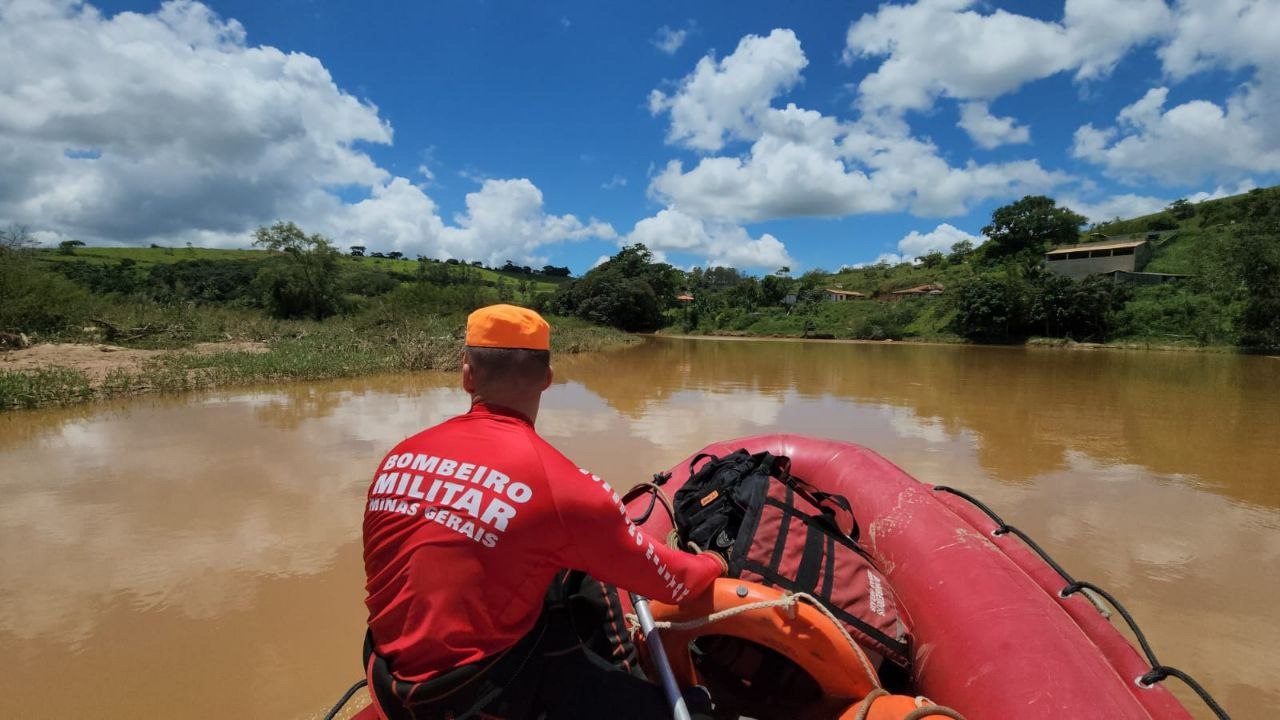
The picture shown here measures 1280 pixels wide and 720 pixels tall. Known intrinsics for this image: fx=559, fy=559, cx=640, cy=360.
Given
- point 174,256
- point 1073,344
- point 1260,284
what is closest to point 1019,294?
point 1073,344

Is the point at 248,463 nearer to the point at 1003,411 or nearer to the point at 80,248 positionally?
the point at 1003,411

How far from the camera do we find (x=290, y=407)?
27.2 feet

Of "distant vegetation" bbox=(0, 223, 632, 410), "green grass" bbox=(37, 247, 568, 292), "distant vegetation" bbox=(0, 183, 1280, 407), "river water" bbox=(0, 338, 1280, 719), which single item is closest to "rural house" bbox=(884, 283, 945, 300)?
"distant vegetation" bbox=(0, 183, 1280, 407)

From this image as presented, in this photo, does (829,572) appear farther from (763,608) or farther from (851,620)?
(763,608)

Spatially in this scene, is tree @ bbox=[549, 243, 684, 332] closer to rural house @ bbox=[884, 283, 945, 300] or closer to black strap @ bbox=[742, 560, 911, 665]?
rural house @ bbox=[884, 283, 945, 300]

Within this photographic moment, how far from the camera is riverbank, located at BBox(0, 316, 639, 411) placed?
26.8ft

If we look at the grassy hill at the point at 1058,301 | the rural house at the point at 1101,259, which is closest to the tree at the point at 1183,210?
the grassy hill at the point at 1058,301

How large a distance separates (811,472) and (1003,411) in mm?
8001

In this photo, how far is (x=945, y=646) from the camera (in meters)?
1.79

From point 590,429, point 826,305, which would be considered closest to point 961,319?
point 826,305

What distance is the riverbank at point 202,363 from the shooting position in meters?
8.16

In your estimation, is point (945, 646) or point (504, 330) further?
point (945, 646)

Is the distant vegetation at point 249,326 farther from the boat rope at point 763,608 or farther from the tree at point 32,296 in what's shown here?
the boat rope at point 763,608

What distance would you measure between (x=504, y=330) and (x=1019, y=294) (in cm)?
3874
